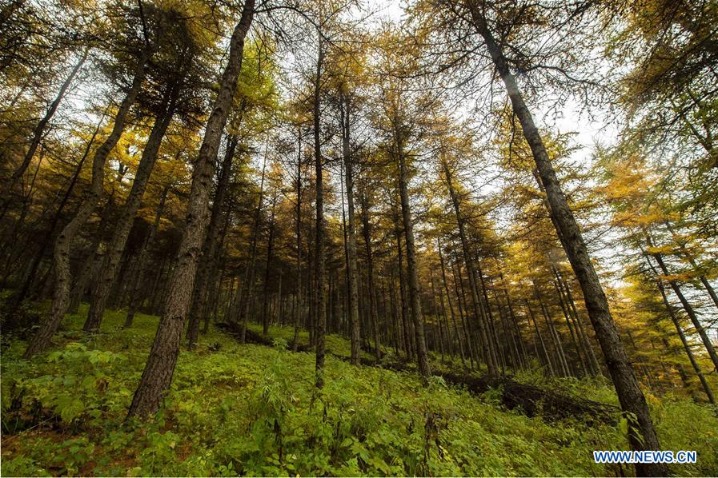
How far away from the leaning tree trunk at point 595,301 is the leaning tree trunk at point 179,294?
6456 millimetres

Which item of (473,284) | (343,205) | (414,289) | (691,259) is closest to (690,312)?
(691,259)

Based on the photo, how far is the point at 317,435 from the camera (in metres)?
3.30

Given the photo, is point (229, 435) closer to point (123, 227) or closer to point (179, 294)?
point (179, 294)

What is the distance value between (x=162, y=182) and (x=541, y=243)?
2005cm

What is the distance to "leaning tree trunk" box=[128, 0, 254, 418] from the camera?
3.82 metres

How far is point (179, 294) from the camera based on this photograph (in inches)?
166

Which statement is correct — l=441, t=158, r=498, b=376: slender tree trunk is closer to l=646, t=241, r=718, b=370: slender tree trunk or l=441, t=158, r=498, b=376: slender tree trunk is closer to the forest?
the forest

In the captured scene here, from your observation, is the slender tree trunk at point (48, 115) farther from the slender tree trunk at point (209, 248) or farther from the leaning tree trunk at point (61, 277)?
the leaning tree trunk at point (61, 277)

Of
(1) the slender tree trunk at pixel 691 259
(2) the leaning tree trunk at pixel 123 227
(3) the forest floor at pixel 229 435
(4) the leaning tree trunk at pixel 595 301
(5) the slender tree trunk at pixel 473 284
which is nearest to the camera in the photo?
(3) the forest floor at pixel 229 435

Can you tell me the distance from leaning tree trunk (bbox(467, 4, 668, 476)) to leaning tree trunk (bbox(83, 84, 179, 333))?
10569 millimetres

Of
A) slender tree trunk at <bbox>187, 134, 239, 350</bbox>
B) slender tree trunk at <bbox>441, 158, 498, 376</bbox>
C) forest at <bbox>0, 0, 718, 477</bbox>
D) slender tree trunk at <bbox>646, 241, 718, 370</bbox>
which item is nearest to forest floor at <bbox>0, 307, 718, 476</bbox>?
forest at <bbox>0, 0, 718, 477</bbox>

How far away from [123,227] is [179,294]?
284 inches

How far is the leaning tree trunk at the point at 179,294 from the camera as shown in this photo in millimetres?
3822

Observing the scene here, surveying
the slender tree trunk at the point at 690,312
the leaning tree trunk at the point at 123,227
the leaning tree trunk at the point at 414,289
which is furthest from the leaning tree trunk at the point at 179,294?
the slender tree trunk at the point at 690,312
